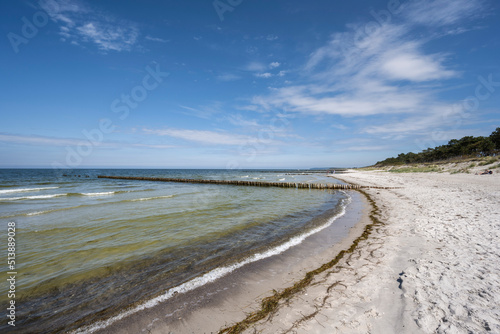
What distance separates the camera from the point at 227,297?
15.1 feet

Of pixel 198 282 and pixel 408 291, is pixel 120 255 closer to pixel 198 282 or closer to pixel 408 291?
pixel 198 282

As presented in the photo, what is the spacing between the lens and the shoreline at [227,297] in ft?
12.5

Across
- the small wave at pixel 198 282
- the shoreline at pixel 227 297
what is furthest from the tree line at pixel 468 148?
the shoreline at pixel 227 297

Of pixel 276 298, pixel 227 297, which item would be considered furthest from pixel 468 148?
pixel 227 297

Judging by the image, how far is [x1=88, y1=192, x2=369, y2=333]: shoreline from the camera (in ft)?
12.5

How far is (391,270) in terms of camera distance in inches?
203

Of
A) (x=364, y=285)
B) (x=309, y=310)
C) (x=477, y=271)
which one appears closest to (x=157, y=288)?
(x=309, y=310)

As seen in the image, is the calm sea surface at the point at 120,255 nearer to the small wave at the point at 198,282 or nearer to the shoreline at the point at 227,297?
the small wave at the point at 198,282

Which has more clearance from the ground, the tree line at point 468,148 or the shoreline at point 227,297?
the tree line at point 468,148

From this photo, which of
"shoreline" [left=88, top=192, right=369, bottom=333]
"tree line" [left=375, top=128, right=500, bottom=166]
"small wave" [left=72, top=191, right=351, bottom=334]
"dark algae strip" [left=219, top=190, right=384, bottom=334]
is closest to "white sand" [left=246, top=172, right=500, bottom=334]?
"dark algae strip" [left=219, top=190, right=384, bottom=334]

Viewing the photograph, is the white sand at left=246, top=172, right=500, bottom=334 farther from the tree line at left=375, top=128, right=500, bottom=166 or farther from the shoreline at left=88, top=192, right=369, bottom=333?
the tree line at left=375, top=128, right=500, bottom=166

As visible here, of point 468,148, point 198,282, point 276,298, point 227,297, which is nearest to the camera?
point 276,298

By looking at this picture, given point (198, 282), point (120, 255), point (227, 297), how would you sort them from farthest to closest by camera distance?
point (120, 255)
point (198, 282)
point (227, 297)

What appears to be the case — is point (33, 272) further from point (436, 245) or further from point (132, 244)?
point (436, 245)
